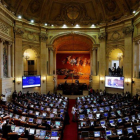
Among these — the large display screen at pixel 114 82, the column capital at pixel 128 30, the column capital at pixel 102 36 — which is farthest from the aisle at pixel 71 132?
the column capital at pixel 102 36

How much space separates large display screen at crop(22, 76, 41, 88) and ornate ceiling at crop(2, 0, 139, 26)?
10137 mm

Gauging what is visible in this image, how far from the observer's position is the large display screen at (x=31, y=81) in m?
20.8

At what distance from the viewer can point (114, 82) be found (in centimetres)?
2130

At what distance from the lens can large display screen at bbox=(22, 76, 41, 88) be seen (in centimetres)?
2080

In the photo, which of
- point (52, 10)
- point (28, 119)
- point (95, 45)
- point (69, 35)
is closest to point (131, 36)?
point (95, 45)

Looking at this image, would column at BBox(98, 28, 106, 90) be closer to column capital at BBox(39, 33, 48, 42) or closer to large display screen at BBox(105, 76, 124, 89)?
large display screen at BBox(105, 76, 124, 89)

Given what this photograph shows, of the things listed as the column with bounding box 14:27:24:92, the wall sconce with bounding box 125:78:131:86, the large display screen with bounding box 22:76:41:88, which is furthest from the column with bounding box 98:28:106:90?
the column with bounding box 14:27:24:92

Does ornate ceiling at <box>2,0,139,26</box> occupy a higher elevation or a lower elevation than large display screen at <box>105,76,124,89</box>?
higher

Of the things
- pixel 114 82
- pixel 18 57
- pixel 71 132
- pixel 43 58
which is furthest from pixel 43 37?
pixel 71 132

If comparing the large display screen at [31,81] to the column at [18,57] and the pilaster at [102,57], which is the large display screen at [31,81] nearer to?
the column at [18,57]

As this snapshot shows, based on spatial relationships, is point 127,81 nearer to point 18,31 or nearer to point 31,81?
point 31,81

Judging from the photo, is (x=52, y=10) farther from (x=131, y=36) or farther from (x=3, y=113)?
(x=3, y=113)

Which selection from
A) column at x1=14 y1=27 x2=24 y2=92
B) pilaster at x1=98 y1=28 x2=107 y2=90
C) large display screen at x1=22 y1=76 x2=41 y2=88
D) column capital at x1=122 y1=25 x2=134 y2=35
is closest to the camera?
column capital at x1=122 y1=25 x2=134 y2=35

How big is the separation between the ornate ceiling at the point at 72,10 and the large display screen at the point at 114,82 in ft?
33.1
